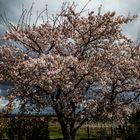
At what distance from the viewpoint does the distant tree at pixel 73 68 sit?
61.5ft

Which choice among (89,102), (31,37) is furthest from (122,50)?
(31,37)

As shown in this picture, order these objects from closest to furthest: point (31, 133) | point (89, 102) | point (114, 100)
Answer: point (89, 102) < point (114, 100) < point (31, 133)

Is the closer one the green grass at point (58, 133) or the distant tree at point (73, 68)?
the distant tree at point (73, 68)

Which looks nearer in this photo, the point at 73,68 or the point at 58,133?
the point at 73,68

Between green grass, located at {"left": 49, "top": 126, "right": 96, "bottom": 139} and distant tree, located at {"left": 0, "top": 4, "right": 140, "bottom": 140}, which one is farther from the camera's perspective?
green grass, located at {"left": 49, "top": 126, "right": 96, "bottom": 139}

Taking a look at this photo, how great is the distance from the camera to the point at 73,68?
1911cm

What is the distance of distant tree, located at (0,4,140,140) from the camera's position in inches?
738

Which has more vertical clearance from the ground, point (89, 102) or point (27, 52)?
point (27, 52)

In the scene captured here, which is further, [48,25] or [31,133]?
[31,133]

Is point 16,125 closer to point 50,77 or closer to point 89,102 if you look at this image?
point 89,102

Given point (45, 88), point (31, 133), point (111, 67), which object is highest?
point (111, 67)

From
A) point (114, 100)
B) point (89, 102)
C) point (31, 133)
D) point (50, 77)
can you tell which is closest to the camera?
point (50, 77)

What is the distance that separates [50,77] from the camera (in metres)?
18.1

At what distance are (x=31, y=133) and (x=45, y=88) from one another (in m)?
7.69
